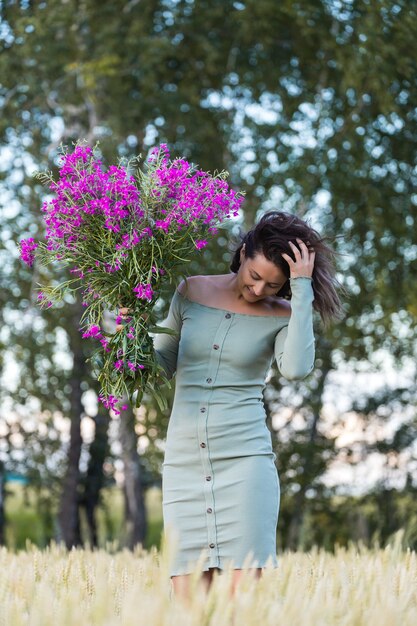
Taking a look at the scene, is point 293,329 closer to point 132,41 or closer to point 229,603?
point 229,603

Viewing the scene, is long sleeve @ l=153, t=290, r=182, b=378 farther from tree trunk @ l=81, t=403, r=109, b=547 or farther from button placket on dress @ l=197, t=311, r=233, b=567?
tree trunk @ l=81, t=403, r=109, b=547

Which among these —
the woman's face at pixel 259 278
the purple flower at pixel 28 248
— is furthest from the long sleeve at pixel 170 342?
the purple flower at pixel 28 248

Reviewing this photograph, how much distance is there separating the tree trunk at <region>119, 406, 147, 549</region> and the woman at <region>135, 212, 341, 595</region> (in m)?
5.77

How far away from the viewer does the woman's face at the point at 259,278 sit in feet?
11.0

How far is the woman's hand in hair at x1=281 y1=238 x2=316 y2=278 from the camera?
3322mm

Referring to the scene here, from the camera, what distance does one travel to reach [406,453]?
9922mm

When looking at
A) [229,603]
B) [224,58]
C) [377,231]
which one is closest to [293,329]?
[229,603]

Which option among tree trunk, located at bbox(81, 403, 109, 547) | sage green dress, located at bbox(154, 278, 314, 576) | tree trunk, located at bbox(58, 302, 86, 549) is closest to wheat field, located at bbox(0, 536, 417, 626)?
sage green dress, located at bbox(154, 278, 314, 576)

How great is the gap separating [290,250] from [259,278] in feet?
0.48

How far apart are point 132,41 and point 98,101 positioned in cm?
79

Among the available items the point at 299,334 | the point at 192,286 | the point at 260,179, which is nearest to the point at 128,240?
the point at 192,286

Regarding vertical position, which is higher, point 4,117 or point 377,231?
point 4,117

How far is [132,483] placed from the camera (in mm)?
9578

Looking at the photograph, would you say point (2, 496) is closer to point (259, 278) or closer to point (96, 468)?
point (96, 468)
